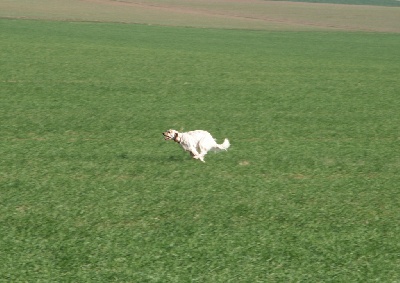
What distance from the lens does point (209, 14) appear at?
66.6 meters

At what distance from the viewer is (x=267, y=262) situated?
7527mm

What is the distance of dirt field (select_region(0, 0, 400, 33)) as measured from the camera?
54.0m

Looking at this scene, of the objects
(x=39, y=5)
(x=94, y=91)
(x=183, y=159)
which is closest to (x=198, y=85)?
(x=94, y=91)

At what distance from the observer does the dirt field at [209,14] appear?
54.0 metres

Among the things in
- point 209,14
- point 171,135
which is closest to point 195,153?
point 171,135

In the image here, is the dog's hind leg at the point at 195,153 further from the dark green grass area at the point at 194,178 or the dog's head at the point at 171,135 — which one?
the dog's head at the point at 171,135

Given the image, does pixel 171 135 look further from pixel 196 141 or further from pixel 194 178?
pixel 194 178

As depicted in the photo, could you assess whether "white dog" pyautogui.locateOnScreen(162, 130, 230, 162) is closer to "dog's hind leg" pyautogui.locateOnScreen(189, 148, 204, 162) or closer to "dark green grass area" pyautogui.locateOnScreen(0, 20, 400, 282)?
"dog's hind leg" pyautogui.locateOnScreen(189, 148, 204, 162)

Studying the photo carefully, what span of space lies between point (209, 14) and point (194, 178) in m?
56.9

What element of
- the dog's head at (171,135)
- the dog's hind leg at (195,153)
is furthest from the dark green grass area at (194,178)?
the dog's head at (171,135)

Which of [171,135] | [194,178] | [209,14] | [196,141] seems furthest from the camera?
[209,14]

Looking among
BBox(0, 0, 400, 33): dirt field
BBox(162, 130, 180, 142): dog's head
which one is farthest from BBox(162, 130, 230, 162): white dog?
BBox(0, 0, 400, 33): dirt field

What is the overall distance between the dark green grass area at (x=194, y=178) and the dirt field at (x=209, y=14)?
3042cm

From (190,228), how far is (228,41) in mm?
32293
